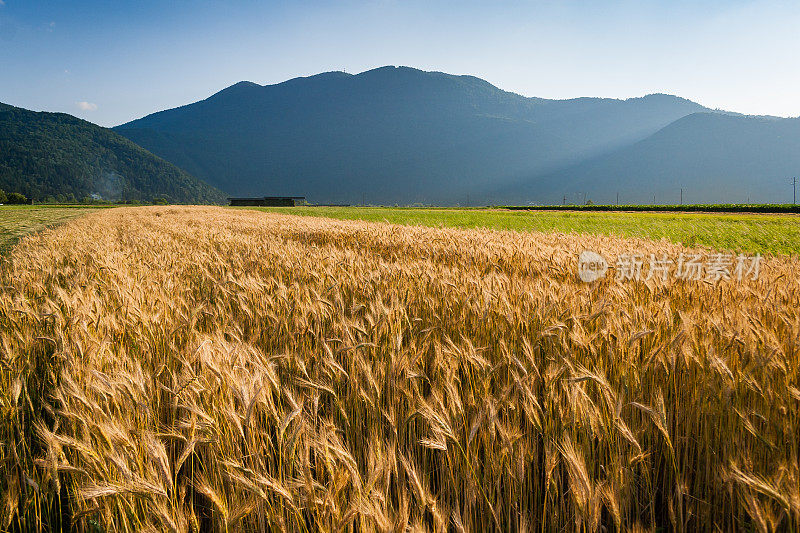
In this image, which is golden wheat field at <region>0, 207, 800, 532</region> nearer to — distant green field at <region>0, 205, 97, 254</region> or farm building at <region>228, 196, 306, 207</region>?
distant green field at <region>0, 205, 97, 254</region>

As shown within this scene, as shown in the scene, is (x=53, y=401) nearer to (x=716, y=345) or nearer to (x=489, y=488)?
(x=489, y=488)

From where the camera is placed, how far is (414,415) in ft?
4.42

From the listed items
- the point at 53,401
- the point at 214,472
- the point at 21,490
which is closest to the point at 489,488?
the point at 214,472

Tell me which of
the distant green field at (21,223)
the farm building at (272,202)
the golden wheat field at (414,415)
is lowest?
the golden wheat field at (414,415)

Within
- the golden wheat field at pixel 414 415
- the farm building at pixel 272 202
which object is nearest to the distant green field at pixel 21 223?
the golden wheat field at pixel 414 415

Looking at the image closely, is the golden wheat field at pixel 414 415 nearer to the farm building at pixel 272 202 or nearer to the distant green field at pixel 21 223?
the distant green field at pixel 21 223

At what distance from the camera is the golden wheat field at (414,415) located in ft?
3.82

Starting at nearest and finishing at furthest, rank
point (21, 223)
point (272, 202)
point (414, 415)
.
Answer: point (414, 415) → point (21, 223) → point (272, 202)

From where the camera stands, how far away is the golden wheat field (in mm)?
1163

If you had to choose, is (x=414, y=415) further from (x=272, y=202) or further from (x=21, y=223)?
(x=272, y=202)

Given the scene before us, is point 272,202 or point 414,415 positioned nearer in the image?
point 414,415

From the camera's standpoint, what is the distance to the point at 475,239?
7.79 m

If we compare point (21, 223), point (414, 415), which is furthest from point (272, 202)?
point (414, 415)

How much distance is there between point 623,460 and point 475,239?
6451 mm
